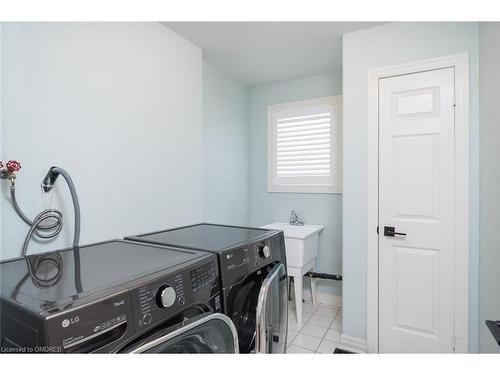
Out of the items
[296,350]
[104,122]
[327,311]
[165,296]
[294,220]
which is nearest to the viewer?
[165,296]

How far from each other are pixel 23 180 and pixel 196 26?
5.06ft

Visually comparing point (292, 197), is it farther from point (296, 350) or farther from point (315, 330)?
point (296, 350)

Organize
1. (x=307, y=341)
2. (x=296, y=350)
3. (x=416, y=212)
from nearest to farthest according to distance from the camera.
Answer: (x=416, y=212)
(x=296, y=350)
(x=307, y=341)

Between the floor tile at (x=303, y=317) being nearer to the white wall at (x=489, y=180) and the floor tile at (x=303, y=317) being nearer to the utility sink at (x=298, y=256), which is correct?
the utility sink at (x=298, y=256)

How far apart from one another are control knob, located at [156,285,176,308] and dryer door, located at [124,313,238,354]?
8 cm

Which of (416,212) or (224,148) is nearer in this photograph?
(416,212)

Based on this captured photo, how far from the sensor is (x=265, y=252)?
1.33 meters

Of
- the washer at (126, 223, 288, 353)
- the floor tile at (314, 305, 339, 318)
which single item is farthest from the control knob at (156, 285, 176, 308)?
the floor tile at (314, 305, 339, 318)

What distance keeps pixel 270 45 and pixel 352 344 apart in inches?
99.4

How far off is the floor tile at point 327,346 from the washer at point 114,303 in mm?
1443

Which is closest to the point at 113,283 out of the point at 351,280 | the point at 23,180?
the point at 23,180

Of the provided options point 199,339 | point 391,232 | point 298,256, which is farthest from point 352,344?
point 199,339

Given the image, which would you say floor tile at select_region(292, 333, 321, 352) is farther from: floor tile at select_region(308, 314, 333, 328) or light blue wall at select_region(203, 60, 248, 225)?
light blue wall at select_region(203, 60, 248, 225)

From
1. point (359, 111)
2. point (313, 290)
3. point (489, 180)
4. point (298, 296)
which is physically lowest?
point (313, 290)
